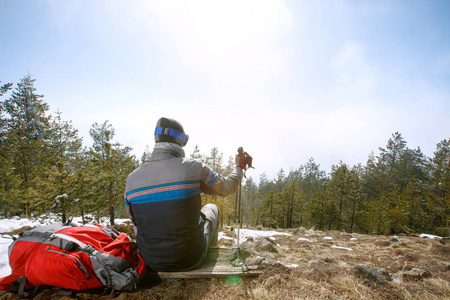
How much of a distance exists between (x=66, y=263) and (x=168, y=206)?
45.3 inches

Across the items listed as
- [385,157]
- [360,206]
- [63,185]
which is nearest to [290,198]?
[360,206]

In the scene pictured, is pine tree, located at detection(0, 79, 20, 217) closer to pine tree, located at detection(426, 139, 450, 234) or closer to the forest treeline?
the forest treeline

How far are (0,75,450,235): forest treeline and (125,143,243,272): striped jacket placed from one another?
1.70 metres

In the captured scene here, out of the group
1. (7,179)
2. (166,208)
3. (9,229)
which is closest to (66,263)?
(166,208)

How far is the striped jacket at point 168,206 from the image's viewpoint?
2.40 meters

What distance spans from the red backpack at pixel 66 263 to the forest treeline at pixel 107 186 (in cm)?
231

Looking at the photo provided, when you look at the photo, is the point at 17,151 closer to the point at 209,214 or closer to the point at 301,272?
the point at 209,214

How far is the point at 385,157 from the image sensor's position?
5341 cm

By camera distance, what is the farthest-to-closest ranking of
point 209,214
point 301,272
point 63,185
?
point 63,185 → point 209,214 → point 301,272

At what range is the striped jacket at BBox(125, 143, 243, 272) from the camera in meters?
2.40

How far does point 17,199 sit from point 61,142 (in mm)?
11878

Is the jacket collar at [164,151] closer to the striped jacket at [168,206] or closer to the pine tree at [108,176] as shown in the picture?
the striped jacket at [168,206]

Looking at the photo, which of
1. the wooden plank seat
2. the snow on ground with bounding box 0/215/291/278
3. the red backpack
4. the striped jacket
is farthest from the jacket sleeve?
the snow on ground with bounding box 0/215/291/278

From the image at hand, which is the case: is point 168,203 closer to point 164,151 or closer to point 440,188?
point 164,151
